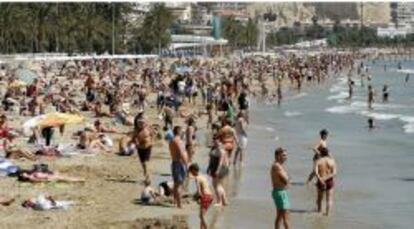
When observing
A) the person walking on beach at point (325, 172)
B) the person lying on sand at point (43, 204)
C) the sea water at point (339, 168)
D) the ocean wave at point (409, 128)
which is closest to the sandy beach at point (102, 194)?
the person lying on sand at point (43, 204)

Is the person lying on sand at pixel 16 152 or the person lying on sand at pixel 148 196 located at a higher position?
the person lying on sand at pixel 16 152

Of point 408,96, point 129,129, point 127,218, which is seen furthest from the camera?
point 408,96

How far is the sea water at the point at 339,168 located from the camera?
14.5 metres

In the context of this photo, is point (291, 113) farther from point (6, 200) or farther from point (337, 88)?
point (6, 200)

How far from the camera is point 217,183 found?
14555mm

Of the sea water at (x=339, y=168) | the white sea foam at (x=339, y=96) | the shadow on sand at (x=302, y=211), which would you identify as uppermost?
the shadow on sand at (x=302, y=211)

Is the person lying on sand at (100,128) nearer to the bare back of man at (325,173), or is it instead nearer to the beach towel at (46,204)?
the beach towel at (46,204)

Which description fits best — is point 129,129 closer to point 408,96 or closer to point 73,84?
point 73,84

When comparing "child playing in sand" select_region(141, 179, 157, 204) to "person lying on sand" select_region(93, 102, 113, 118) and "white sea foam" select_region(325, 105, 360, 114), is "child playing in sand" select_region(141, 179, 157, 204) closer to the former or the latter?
"person lying on sand" select_region(93, 102, 113, 118)

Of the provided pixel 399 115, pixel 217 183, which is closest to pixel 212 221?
pixel 217 183

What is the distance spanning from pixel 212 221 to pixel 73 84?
3546 centimetres

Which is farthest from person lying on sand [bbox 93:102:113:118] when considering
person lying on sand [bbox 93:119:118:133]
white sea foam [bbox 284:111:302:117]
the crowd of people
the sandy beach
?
white sea foam [bbox 284:111:302:117]

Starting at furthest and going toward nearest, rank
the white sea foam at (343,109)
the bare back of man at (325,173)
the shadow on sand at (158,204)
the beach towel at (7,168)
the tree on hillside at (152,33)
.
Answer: the tree on hillside at (152,33) → the white sea foam at (343,109) → the beach towel at (7,168) → the shadow on sand at (158,204) → the bare back of man at (325,173)

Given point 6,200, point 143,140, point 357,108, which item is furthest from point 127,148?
point 357,108
